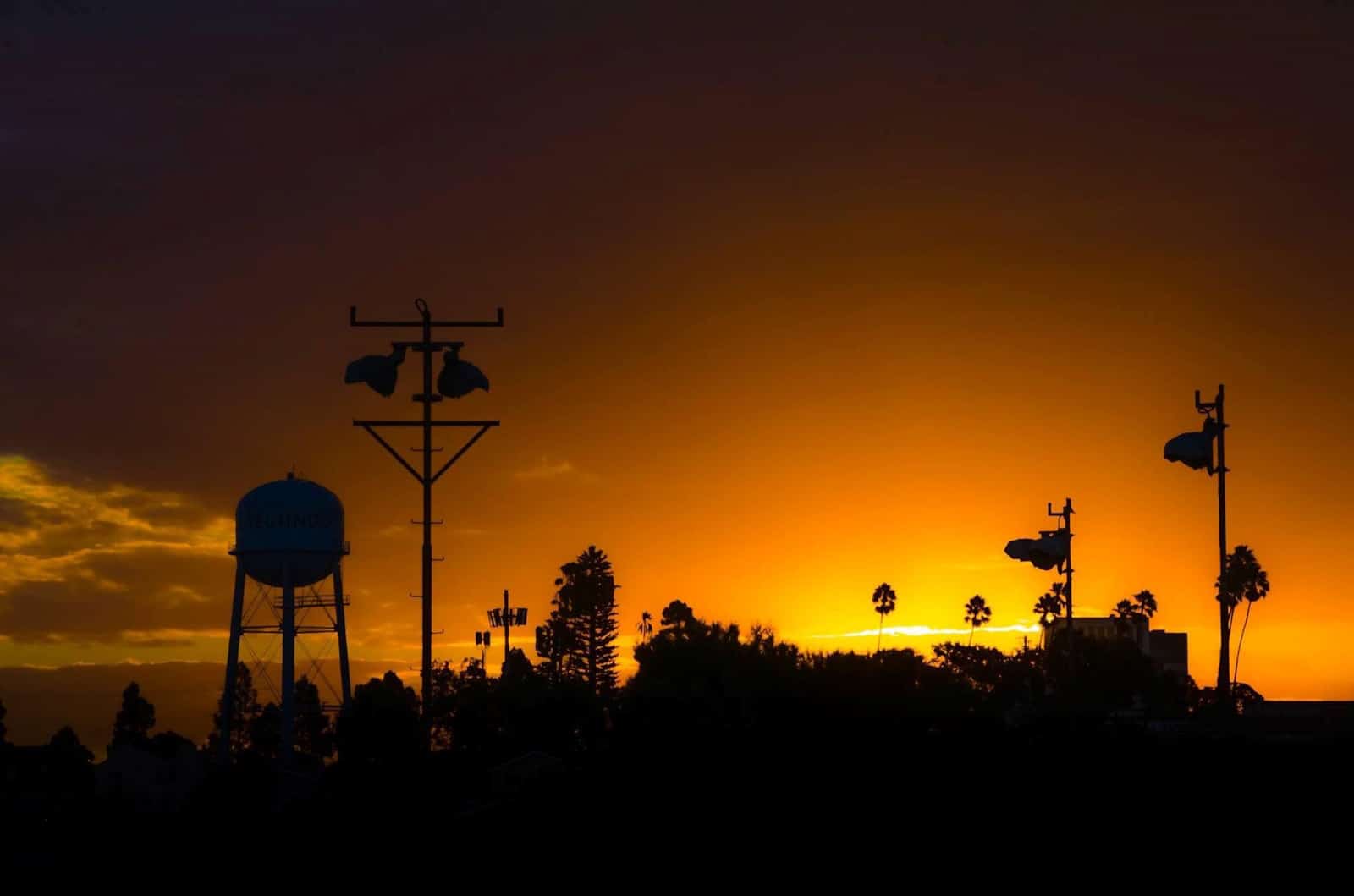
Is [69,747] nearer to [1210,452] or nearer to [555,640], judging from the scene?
[555,640]

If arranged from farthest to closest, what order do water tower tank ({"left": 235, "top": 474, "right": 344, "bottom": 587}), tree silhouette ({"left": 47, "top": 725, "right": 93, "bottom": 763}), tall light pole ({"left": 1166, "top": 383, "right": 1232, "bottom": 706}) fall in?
A: tree silhouette ({"left": 47, "top": 725, "right": 93, "bottom": 763}), water tower tank ({"left": 235, "top": 474, "right": 344, "bottom": 587}), tall light pole ({"left": 1166, "top": 383, "right": 1232, "bottom": 706})

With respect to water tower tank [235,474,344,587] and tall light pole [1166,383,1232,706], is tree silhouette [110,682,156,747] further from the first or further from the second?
tall light pole [1166,383,1232,706]

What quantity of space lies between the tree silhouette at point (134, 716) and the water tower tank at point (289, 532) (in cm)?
8873

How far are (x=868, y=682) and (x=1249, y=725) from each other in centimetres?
1062

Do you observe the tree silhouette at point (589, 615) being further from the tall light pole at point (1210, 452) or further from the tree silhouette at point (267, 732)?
the tall light pole at point (1210, 452)

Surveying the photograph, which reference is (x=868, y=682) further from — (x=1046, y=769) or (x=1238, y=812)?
(x=1238, y=812)

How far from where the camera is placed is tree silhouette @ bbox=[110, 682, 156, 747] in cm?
16112

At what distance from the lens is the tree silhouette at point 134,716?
529ft

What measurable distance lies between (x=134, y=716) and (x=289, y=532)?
92633 millimetres

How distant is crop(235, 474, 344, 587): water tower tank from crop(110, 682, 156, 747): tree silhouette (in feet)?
291

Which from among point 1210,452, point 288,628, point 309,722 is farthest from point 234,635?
point 309,722

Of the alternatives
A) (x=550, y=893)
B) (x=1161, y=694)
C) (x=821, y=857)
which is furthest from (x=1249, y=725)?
(x=1161, y=694)

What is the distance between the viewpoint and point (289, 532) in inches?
3049

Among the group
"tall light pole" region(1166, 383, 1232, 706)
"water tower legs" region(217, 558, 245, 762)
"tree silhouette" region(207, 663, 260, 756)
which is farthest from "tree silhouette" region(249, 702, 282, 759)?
"tall light pole" region(1166, 383, 1232, 706)
